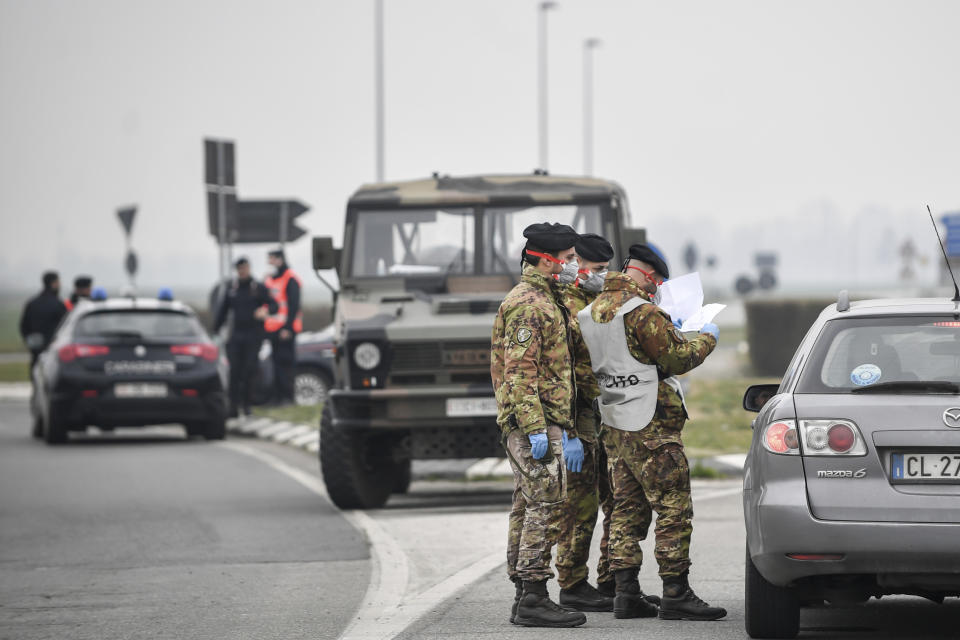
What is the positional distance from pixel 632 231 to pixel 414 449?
2253mm

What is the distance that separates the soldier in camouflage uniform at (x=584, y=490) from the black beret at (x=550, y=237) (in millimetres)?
238

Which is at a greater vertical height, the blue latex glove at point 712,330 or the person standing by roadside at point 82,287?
the blue latex glove at point 712,330

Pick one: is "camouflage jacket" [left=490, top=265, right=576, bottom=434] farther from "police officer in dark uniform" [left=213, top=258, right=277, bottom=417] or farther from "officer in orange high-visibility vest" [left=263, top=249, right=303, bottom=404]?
"officer in orange high-visibility vest" [left=263, top=249, right=303, bottom=404]

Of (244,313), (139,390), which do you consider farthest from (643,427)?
(244,313)

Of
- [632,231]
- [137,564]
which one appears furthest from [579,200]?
[137,564]

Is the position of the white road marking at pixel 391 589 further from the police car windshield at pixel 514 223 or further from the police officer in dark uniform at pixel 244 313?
the police officer in dark uniform at pixel 244 313

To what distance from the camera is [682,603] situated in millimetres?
7871

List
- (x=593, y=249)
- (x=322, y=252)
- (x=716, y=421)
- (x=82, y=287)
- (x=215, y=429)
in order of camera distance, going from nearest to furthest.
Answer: (x=593, y=249) → (x=322, y=252) → (x=215, y=429) → (x=716, y=421) → (x=82, y=287)

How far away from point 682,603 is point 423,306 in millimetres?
5511

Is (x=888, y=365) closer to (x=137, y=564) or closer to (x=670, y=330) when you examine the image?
(x=670, y=330)

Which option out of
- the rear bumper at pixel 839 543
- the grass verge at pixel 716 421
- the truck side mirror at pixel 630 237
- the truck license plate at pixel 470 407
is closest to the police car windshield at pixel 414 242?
the truck side mirror at pixel 630 237

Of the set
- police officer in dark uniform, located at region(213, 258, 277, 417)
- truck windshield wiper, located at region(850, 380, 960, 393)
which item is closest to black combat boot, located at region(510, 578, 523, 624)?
truck windshield wiper, located at region(850, 380, 960, 393)

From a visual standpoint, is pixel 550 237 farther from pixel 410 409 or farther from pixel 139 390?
pixel 139 390

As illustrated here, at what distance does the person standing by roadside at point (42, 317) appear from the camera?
2389cm
